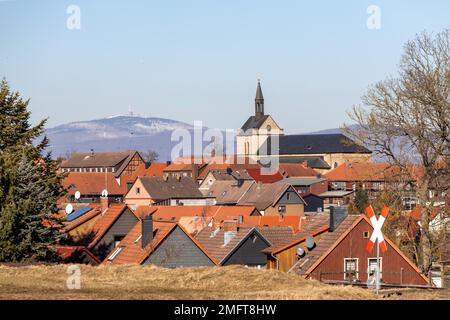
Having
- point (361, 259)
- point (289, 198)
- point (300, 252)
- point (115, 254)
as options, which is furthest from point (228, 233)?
point (289, 198)

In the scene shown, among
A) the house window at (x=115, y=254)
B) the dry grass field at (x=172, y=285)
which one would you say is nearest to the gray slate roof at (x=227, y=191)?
the house window at (x=115, y=254)

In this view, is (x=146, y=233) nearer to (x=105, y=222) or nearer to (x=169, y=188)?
(x=105, y=222)

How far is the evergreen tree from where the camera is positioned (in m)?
31.6

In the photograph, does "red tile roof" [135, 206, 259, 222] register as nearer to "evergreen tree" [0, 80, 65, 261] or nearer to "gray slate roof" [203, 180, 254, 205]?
"evergreen tree" [0, 80, 65, 261]

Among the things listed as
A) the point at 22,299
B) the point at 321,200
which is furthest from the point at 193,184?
the point at 22,299

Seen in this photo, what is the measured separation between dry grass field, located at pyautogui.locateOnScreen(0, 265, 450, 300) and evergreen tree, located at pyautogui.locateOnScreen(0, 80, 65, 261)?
6667mm

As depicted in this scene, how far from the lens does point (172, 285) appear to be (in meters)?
21.1

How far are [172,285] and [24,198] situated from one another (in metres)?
14.4

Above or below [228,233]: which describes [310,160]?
above

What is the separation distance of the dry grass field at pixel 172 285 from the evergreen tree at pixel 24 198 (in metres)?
6.67

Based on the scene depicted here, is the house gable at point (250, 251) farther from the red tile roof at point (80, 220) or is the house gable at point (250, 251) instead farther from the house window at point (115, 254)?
the red tile roof at point (80, 220)

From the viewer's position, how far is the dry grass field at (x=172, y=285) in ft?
58.5

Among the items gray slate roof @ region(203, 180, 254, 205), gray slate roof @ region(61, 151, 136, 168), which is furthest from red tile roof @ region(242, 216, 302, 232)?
gray slate roof @ region(61, 151, 136, 168)

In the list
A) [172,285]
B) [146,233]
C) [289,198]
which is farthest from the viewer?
[289,198]
